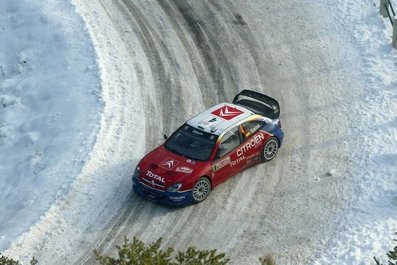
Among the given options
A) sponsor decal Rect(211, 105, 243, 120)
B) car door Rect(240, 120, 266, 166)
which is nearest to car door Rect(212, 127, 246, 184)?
car door Rect(240, 120, 266, 166)

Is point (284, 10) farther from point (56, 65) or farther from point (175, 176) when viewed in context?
point (175, 176)

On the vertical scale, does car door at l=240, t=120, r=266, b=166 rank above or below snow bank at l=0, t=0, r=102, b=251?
below

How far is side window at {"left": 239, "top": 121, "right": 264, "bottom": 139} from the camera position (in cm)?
1859

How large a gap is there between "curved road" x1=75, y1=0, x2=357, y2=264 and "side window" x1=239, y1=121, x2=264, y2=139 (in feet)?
3.45

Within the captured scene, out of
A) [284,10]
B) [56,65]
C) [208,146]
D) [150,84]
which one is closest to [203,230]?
[208,146]

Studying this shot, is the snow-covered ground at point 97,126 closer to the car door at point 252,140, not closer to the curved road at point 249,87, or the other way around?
the curved road at point 249,87

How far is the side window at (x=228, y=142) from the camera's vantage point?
18156 mm

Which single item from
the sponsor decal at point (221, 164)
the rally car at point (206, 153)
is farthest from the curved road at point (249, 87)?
the sponsor decal at point (221, 164)

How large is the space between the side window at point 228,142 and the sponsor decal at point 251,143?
180 mm

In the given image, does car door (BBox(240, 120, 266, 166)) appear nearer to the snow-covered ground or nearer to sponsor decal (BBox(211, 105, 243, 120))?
sponsor decal (BBox(211, 105, 243, 120))

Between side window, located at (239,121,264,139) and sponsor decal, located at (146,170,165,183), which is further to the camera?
side window, located at (239,121,264,139)

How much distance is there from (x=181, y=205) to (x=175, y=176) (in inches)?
31.4

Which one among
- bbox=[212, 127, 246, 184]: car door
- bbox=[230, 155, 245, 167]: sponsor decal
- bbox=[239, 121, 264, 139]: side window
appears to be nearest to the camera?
bbox=[212, 127, 246, 184]: car door

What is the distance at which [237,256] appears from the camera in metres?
16.5
